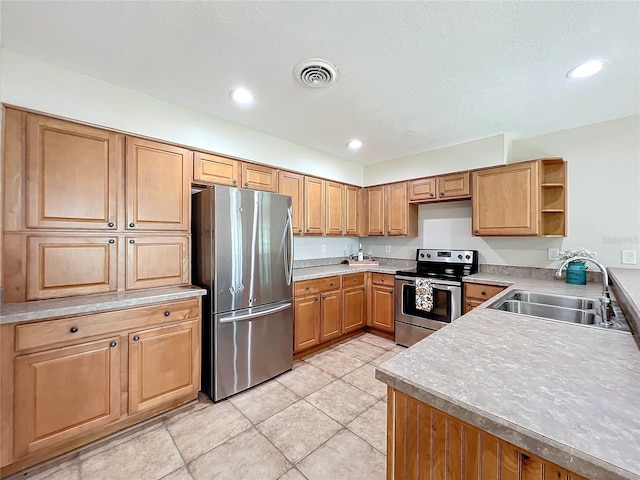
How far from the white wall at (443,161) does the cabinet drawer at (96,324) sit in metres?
2.99

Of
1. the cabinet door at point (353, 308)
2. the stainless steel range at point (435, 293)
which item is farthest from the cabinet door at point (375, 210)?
the cabinet door at point (353, 308)

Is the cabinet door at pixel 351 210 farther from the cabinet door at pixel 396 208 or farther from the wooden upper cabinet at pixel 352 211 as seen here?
the cabinet door at pixel 396 208

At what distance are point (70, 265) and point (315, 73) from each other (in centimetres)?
208

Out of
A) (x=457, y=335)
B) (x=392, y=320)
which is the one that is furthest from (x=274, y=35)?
(x=392, y=320)

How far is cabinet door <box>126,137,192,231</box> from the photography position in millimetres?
2082

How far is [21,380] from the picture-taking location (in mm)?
1519

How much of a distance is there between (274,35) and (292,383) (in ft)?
8.62

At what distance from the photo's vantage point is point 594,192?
266 cm

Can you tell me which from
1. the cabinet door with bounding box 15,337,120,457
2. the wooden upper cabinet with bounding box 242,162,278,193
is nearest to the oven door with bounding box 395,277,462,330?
the wooden upper cabinet with bounding box 242,162,278,193

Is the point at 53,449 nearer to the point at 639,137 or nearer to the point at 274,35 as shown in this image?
the point at 274,35

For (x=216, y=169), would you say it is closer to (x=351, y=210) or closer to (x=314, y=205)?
(x=314, y=205)

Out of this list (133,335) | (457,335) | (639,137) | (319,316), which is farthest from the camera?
(319,316)

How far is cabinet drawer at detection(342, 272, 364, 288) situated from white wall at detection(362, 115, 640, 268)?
1.54 meters

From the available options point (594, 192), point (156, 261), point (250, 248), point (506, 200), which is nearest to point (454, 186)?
point (506, 200)
